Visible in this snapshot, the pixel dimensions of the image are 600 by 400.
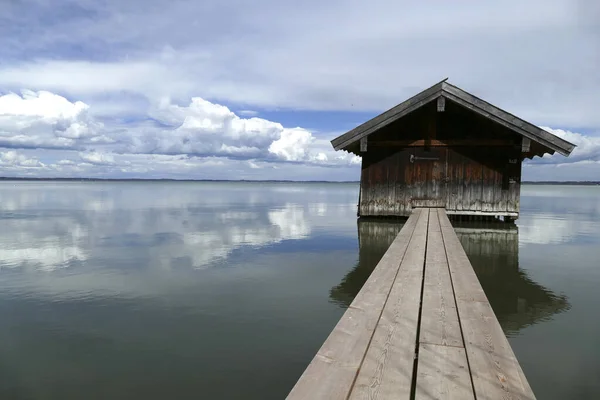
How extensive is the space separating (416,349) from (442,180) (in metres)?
14.0

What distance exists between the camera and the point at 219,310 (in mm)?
7152

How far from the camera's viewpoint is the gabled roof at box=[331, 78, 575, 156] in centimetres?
1459

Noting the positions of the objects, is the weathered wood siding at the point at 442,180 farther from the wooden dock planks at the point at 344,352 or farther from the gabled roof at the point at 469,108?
the wooden dock planks at the point at 344,352

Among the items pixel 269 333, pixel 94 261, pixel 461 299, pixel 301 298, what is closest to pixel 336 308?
pixel 301 298

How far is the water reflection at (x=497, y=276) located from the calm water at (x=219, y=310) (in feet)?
0.15

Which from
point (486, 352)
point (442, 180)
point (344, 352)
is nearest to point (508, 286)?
point (486, 352)

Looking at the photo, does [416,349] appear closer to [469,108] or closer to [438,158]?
[469,108]

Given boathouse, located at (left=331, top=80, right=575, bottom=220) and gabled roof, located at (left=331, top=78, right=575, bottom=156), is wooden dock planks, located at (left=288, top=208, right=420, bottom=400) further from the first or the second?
boathouse, located at (left=331, top=80, right=575, bottom=220)

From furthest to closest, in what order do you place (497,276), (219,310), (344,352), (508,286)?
(497,276) → (508,286) → (219,310) → (344,352)

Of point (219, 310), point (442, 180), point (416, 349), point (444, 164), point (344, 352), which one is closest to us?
point (344, 352)

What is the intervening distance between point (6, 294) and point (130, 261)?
3.54 metres

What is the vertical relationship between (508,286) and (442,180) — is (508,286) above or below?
below

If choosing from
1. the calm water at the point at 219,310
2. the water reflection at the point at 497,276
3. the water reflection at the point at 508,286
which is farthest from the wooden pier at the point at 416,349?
the water reflection at the point at 497,276

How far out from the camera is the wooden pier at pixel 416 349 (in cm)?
288
